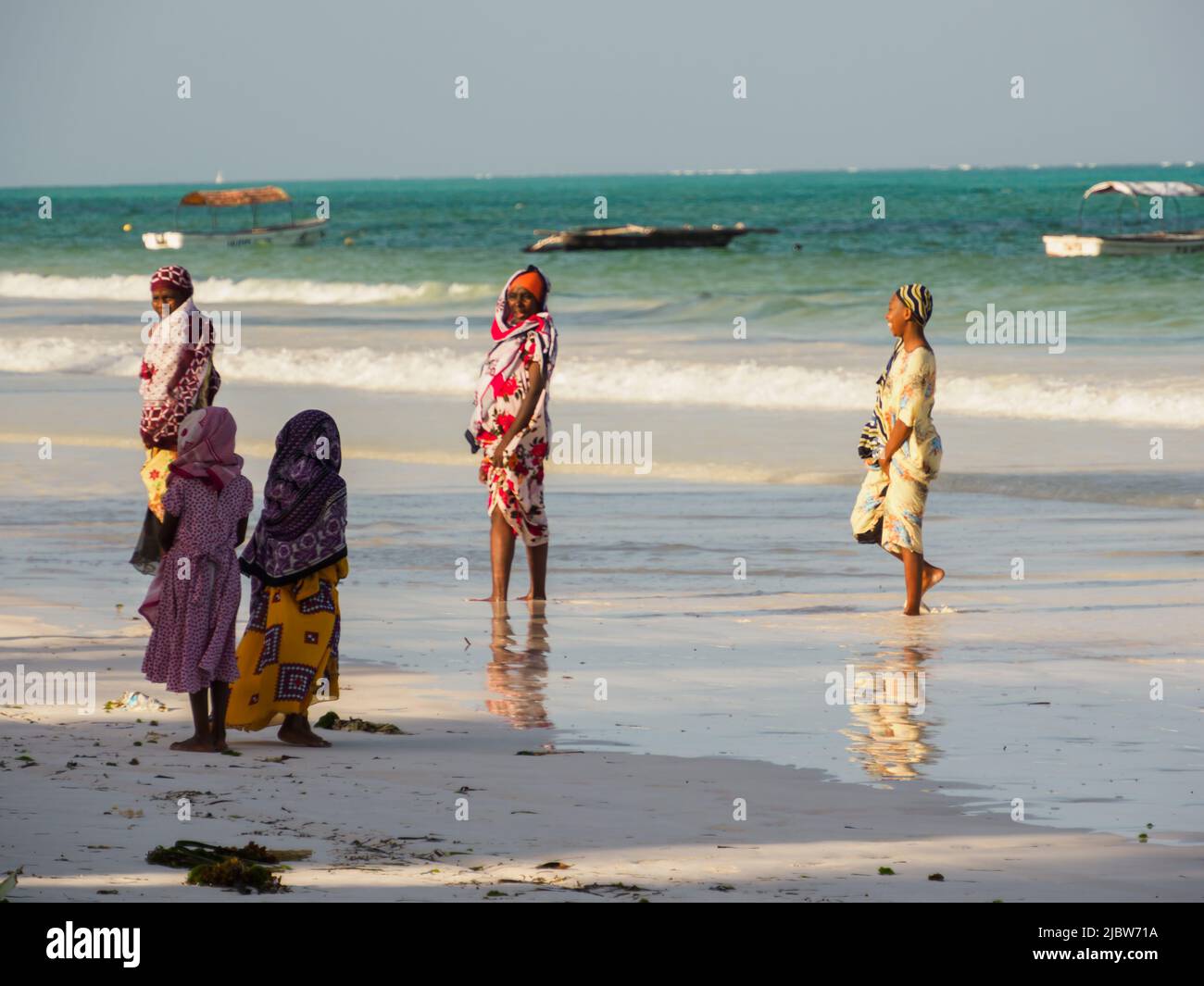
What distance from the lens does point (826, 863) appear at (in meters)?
5.02

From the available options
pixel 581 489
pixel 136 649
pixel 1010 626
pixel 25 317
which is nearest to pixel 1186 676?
pixel 1010 626

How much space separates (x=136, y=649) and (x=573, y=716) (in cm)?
220

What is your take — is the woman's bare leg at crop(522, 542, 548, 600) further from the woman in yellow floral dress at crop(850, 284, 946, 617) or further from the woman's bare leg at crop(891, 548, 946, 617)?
the woman's bare leg at crop(891, 548, 946, 617)

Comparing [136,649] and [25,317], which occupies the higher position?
[25,317]

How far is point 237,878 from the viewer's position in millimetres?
4648

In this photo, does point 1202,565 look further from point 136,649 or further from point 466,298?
Answer: point 466,298

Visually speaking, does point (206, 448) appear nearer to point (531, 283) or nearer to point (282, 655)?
point (282, 655)

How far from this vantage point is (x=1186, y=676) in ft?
25.6

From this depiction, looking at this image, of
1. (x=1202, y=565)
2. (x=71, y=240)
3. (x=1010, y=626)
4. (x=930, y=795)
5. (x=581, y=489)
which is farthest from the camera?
(x=71, y=240)

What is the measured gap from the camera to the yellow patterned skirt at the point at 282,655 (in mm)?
6395

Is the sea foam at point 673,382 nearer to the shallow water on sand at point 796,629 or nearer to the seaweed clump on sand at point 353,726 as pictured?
the shallow water on sand at point 796,629

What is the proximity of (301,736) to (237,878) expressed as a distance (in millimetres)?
1852
